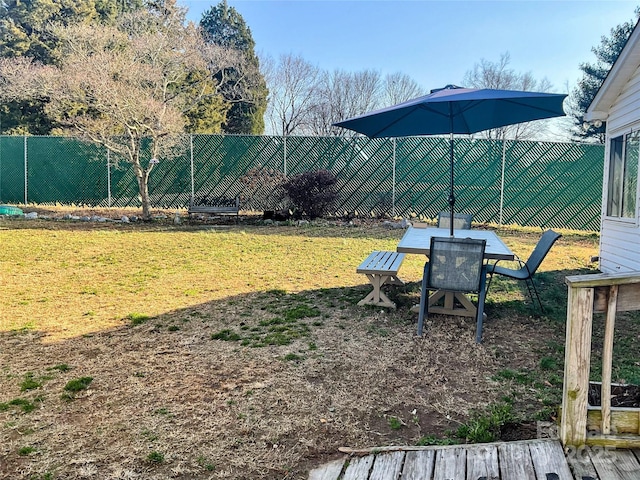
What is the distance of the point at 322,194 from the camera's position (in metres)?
10.9

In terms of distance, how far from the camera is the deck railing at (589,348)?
1.76m

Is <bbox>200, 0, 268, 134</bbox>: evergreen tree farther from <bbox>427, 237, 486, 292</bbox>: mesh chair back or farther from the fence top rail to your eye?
the fence top rail

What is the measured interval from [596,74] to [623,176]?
15.4 m

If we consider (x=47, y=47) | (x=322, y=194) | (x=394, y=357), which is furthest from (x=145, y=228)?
(x=47, y=47)

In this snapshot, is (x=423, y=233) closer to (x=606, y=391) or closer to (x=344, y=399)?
(x=344, y=399)

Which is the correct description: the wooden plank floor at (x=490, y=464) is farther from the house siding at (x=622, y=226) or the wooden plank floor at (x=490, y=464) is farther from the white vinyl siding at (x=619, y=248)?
A: the house siding at (x=622, y=226)

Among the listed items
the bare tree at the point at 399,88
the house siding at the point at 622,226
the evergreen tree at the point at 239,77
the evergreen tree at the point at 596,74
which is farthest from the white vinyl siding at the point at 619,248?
the bare tree at the point at 399,88

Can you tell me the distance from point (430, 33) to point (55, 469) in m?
19.6

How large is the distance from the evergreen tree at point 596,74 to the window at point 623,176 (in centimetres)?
1267

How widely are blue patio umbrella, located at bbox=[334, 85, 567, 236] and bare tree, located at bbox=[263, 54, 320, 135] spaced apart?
18.9 metres

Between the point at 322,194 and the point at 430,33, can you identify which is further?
the point at 430,33

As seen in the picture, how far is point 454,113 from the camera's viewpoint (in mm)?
4715

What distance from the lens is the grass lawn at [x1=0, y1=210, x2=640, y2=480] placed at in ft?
7.04

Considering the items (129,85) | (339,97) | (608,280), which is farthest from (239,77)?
(608,280)
